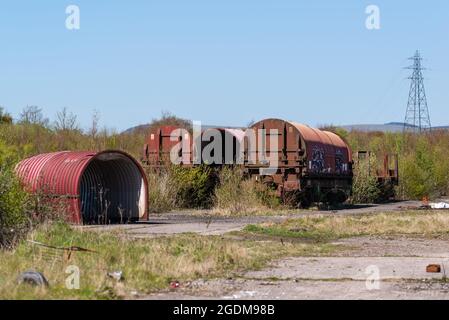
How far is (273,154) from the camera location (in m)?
34.3

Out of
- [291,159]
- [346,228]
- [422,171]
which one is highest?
→ [291,159]

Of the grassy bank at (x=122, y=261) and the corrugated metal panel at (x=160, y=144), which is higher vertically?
the corrugated metal panel at (x=160, y=144)

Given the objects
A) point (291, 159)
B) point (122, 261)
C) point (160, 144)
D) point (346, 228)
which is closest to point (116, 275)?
point (122, 261)

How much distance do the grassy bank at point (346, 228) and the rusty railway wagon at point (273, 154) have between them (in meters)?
10.1

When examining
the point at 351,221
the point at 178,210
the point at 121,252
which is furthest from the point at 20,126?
the point at 121,252

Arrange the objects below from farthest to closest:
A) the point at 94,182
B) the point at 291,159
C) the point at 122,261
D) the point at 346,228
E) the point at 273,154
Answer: the point at 273,154
the point at 291,159
the point at 94,182
the point at 346,228
the point at 122,261

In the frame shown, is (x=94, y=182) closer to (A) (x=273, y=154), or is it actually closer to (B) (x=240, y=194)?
(B) (x=240, y=194)

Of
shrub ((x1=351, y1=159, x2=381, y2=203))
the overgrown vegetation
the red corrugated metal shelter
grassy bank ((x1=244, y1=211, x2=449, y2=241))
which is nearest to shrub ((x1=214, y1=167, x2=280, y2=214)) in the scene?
the red corrugated metal shelter

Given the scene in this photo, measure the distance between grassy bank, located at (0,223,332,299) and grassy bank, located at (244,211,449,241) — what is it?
3.13 m

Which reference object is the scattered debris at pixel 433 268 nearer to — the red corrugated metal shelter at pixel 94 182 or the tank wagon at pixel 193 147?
the red corrugated metal shelter at pixel 94 182

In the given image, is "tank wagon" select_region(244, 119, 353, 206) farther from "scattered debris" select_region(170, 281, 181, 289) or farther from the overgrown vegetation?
"scattered debris" select_region(170, 281, 181, 289)

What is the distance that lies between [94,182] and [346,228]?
851 cm

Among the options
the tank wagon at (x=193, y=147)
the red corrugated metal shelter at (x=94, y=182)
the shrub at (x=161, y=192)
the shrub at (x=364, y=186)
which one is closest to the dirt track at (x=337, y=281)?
the red corrugated metal shelter at (x=94, y=182)

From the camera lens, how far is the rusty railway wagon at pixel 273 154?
111 ft
